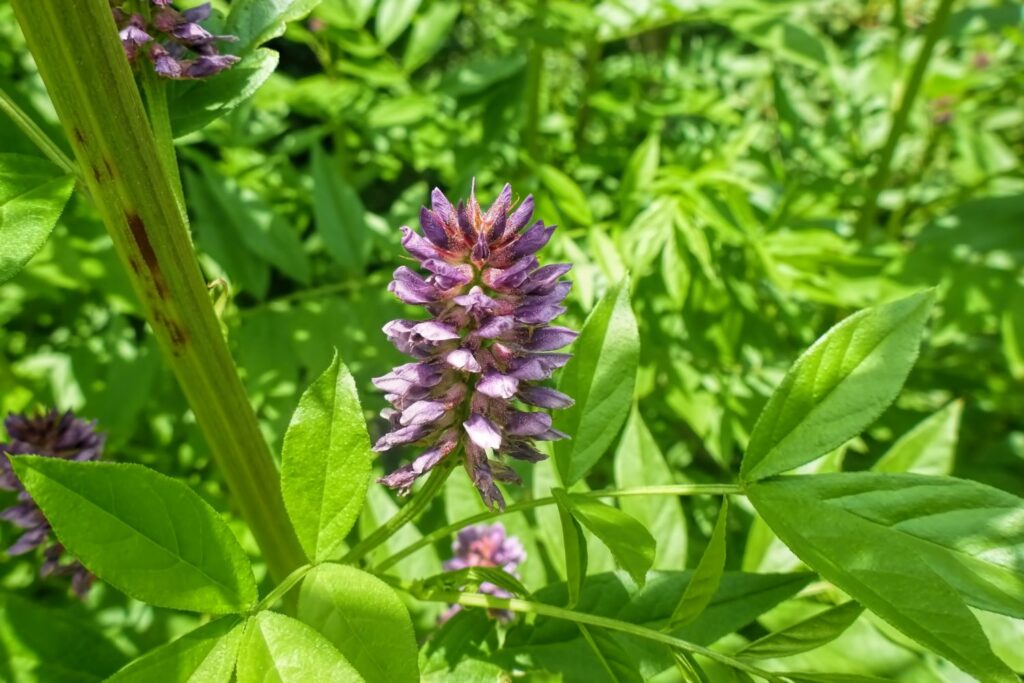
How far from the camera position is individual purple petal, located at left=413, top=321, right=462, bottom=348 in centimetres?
84

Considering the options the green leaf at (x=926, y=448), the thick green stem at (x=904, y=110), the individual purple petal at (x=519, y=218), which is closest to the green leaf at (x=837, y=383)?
→ the individual purple petal at (x=519, y=218)

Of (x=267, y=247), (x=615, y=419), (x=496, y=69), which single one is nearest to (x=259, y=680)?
(x=615, y=419)

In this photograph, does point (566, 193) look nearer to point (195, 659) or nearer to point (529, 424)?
point (529, 424)

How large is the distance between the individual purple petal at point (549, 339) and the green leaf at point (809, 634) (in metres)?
0.45

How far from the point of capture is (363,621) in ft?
2.60

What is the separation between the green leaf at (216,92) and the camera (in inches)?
41.1

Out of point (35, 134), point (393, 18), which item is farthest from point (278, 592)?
→ point (393, 18)

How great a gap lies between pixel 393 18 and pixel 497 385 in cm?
193

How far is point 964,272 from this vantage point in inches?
93.4

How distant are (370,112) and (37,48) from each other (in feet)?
4.85

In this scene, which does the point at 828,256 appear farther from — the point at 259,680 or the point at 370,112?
the point at 259,680

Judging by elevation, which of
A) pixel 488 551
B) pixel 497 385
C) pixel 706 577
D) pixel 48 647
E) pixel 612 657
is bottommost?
pixel 488 551

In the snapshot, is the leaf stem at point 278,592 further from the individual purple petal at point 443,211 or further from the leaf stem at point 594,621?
the individual purple petal at point 443,211

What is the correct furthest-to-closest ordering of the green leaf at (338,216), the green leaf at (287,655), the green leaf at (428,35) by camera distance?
the green leaf at (428,35), the green leaf at (338,216), the green leaf at (287,655)
